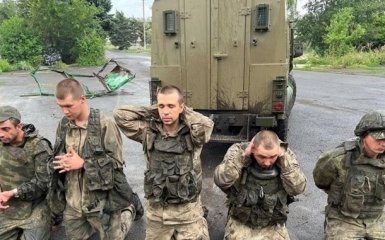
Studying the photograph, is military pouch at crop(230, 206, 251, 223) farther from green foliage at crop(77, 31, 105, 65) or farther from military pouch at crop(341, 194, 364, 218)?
green foliage at crop(77, 31, 105, 65)

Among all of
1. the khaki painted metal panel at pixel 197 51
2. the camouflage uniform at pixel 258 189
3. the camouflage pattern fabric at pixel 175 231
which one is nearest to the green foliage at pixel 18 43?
the khaki painted metal panel at pixel 197 51

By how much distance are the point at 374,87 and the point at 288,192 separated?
1261cm

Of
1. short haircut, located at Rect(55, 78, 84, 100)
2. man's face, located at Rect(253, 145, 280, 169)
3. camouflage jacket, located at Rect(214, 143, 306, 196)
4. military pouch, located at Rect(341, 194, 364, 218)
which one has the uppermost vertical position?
short haircut, located at Rect(55, 78, 84, 100)

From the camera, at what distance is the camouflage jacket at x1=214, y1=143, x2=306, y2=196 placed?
115 inches

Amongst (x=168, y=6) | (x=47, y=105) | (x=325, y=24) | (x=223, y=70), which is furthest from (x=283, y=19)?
(x=325, y=24)

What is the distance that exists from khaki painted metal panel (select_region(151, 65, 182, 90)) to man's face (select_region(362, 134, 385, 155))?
3.31m

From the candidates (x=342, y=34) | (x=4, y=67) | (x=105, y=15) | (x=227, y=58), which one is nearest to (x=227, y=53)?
(x=227, y=58)

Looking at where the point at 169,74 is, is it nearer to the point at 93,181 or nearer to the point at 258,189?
the point at 93,181

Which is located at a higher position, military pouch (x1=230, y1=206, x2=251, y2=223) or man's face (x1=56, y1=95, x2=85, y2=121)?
man's face (x1=56, y1=95, x2=85, y2=121)

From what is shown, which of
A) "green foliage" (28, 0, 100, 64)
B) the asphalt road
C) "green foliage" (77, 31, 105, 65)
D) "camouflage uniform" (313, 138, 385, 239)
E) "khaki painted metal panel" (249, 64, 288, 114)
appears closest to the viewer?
"camouflage uniform" (313, 138, 385, 239)

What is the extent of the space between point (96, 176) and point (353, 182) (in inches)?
79.4

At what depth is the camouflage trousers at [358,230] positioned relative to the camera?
3.14 m

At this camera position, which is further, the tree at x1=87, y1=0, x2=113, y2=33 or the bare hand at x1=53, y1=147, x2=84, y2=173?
the tree at x1=87, y1=0, x2=113, y2=33

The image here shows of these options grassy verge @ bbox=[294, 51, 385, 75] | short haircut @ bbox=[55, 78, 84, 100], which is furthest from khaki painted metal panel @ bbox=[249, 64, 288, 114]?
grassy verge @ bbox=[294, 51, 385, 75]
